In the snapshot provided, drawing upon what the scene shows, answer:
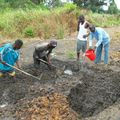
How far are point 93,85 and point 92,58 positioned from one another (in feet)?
7.89

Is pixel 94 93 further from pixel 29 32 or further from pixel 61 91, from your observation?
pixel 29 32

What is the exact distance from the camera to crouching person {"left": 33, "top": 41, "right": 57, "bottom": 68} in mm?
12072

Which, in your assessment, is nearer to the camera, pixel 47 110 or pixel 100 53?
pixel 47 110

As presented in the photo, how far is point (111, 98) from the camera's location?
11.1 metres

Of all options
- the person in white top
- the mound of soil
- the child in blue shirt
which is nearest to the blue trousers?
the child in blue shirt

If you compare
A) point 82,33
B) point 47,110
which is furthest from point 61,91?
point 82,33

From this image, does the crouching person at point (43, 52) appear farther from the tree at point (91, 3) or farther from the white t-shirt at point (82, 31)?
the tree at point (91, 3)

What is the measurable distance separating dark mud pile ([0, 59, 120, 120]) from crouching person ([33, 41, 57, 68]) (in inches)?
14.7

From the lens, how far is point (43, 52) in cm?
1237

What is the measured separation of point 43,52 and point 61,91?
1.67 meters

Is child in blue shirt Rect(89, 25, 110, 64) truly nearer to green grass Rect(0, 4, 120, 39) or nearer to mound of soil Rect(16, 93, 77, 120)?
mound of soil Rect(16, 93, 77, 120)

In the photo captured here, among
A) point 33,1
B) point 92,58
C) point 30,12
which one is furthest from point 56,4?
point 92,58

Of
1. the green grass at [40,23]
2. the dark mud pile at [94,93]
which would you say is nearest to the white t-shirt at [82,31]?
the dark mud pile at [94,93]

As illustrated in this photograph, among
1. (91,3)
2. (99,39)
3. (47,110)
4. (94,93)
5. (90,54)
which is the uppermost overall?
(99,39)
